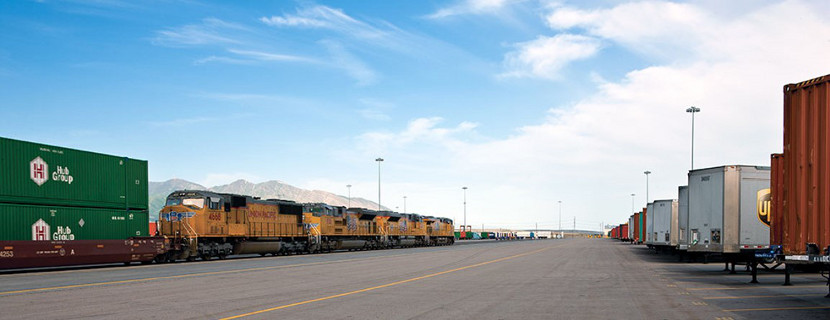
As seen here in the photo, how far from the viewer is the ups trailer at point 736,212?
74.5 ft

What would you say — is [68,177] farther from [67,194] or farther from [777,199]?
[777,199]

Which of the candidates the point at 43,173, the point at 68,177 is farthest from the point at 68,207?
the point at 43,173

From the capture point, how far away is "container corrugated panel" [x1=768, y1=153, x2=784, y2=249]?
1410 centimetres

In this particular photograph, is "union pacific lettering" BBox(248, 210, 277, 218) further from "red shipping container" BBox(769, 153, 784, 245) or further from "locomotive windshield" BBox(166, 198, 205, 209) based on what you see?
"red shipping container" BBox(769, 153, 784, 245)

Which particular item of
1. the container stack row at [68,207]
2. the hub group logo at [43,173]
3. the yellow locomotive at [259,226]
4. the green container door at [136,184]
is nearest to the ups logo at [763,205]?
the container stack row at [68,207]

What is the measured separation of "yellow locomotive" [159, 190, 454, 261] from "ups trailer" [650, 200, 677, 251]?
24.5 meters

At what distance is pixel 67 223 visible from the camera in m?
27.6

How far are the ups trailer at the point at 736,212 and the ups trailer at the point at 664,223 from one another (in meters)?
12.9

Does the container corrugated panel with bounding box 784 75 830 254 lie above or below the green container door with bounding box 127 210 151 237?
above

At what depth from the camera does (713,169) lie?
24359 mm

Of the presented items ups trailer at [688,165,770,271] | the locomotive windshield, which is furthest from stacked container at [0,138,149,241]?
ups trailer at [688,165,770,271]

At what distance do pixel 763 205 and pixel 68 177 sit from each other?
92.0ft

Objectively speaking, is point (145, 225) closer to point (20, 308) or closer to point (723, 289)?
point (20, 308)

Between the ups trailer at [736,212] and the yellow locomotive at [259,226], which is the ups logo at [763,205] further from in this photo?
the yellow locomotive at [259,226]
